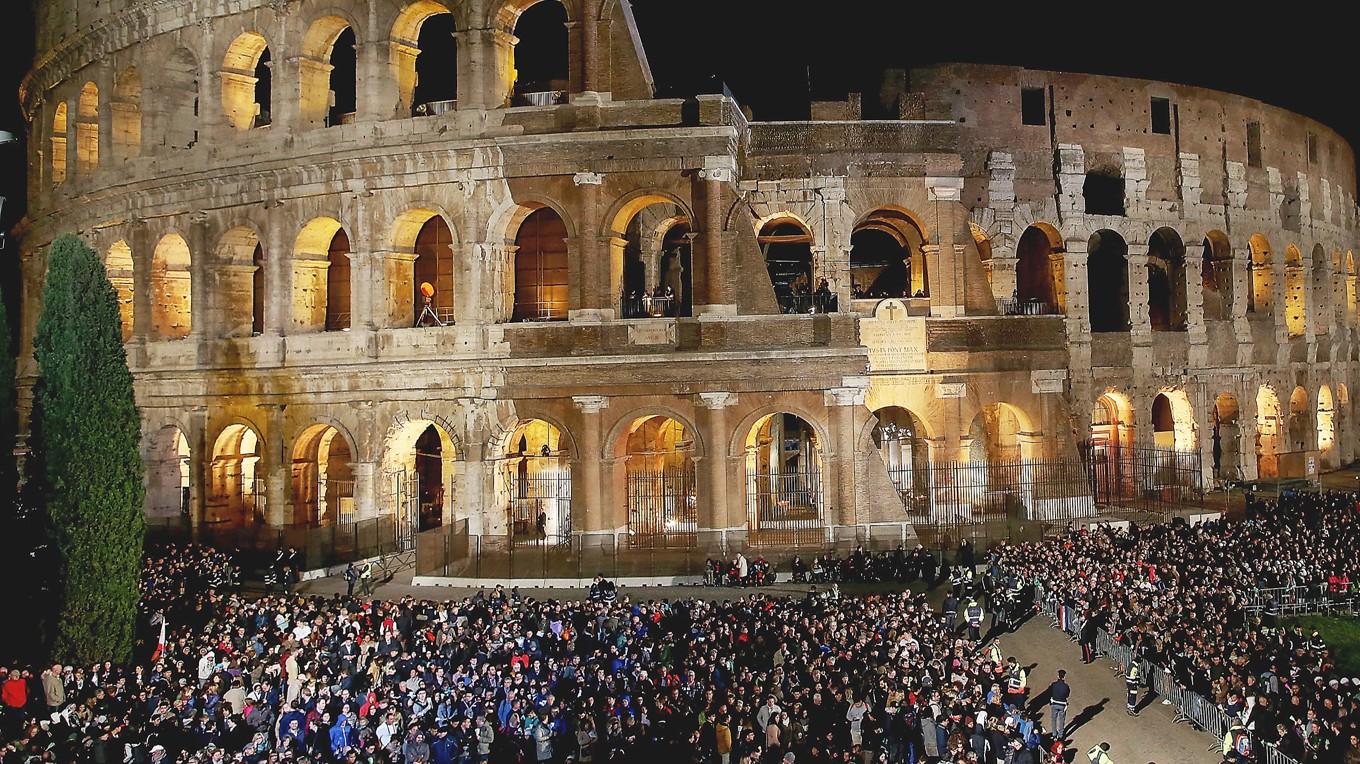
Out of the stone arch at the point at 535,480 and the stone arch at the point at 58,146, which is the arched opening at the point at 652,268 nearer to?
the stone arch at the point at 535,480

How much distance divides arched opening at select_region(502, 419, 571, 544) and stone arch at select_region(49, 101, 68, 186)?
717 inches

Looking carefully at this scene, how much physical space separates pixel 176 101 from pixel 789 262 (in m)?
18.5

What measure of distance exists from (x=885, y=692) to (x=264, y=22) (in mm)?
23086

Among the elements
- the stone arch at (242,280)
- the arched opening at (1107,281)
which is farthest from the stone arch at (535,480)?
the arched opening at (1107,281)

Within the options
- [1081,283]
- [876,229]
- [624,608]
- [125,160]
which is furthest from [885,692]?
[125,160]

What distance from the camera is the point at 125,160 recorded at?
27188 millimetres

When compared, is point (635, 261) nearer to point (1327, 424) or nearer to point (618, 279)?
point (618, 279)

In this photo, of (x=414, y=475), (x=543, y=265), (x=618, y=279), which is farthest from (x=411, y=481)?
(x=618, y=279)

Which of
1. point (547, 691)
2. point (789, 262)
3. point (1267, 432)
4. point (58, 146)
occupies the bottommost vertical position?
point (547, 691)

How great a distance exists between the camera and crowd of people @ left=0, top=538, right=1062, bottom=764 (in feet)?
37.5

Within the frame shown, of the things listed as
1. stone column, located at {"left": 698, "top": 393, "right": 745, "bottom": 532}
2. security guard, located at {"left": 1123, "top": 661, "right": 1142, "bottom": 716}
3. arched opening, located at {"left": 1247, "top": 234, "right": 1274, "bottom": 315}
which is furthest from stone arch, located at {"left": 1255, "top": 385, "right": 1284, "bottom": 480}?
security guard, located at {"left": 1123, "top": 661, "right": 1142, "bottom": 716}

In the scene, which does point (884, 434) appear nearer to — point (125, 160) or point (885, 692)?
point (885, 692)

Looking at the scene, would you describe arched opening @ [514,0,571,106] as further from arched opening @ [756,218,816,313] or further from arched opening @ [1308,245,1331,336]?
arched opening @ [1308,245,1331,336]

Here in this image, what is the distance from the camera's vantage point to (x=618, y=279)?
894 inches
